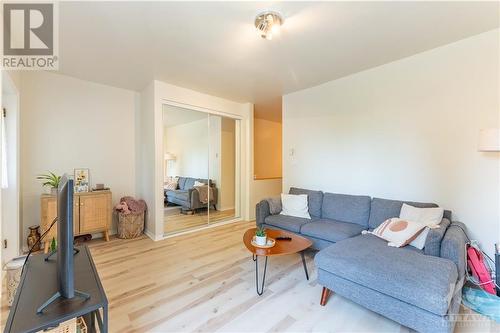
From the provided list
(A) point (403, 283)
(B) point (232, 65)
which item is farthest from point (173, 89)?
(A) point (403, 283)

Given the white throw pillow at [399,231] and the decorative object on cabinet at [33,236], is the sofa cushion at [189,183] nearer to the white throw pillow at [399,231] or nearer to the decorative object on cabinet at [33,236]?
the decorative object on cabinet at [33,236]

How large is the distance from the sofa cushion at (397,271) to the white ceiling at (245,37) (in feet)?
6.68

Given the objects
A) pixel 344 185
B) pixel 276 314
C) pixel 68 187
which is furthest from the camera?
pixel 344 185

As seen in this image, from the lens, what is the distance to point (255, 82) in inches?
139

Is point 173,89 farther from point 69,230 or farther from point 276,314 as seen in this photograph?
point 276,314

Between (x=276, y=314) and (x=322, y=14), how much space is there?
2.53 metres

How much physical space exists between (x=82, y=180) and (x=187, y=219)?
1.74 metres

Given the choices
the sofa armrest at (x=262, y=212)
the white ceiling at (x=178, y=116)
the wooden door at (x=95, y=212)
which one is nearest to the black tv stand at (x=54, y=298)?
the sofa armrest at (x=262, y=212)

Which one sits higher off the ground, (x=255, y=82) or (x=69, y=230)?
(x=255, y=82)

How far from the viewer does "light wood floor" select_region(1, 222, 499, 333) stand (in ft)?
5.57

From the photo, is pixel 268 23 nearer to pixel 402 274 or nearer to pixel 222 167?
pixel 402 274

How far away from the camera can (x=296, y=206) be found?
3.35 m

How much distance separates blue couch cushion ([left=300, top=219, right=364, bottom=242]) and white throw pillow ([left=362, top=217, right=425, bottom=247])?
1.13ft

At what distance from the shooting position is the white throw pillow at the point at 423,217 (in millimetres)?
2074
